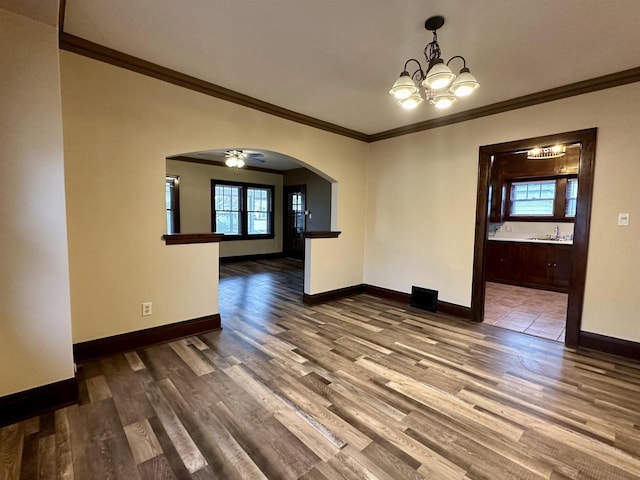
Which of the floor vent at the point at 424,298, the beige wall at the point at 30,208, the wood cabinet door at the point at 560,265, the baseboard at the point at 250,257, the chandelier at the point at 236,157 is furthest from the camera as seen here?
the baseboard at the point at 250,257

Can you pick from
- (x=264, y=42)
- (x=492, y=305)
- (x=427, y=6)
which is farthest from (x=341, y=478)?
(x=492, y=305)

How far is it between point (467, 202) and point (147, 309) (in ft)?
12.9

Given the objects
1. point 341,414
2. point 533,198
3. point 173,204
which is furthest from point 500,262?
point 173,204

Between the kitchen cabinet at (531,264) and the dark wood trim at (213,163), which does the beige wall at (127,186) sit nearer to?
the dark wood trim at (213,163)

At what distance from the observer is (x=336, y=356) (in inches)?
111

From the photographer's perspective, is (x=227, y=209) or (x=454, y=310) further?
(x=227, y=209)

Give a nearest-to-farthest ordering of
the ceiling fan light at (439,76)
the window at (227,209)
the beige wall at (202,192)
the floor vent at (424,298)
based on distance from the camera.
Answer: the ceiling fan light at (439,76)
the floor vent at (424,298)
the beige wall at (202,192)
the window at (227,209)

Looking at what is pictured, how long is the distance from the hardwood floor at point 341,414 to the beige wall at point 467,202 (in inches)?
32.5

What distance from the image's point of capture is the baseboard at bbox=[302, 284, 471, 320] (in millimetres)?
3985

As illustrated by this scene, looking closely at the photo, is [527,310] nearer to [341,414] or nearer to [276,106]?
[341,414]

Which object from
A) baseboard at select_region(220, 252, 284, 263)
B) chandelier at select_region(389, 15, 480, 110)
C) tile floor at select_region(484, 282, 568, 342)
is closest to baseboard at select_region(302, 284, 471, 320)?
tile floor at select_region(484, 282, 568, 342)

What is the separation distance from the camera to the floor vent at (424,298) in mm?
4207

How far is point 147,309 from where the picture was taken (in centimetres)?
293

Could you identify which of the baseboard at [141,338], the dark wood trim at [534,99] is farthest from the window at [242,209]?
the dark wood trim at [534,99]
